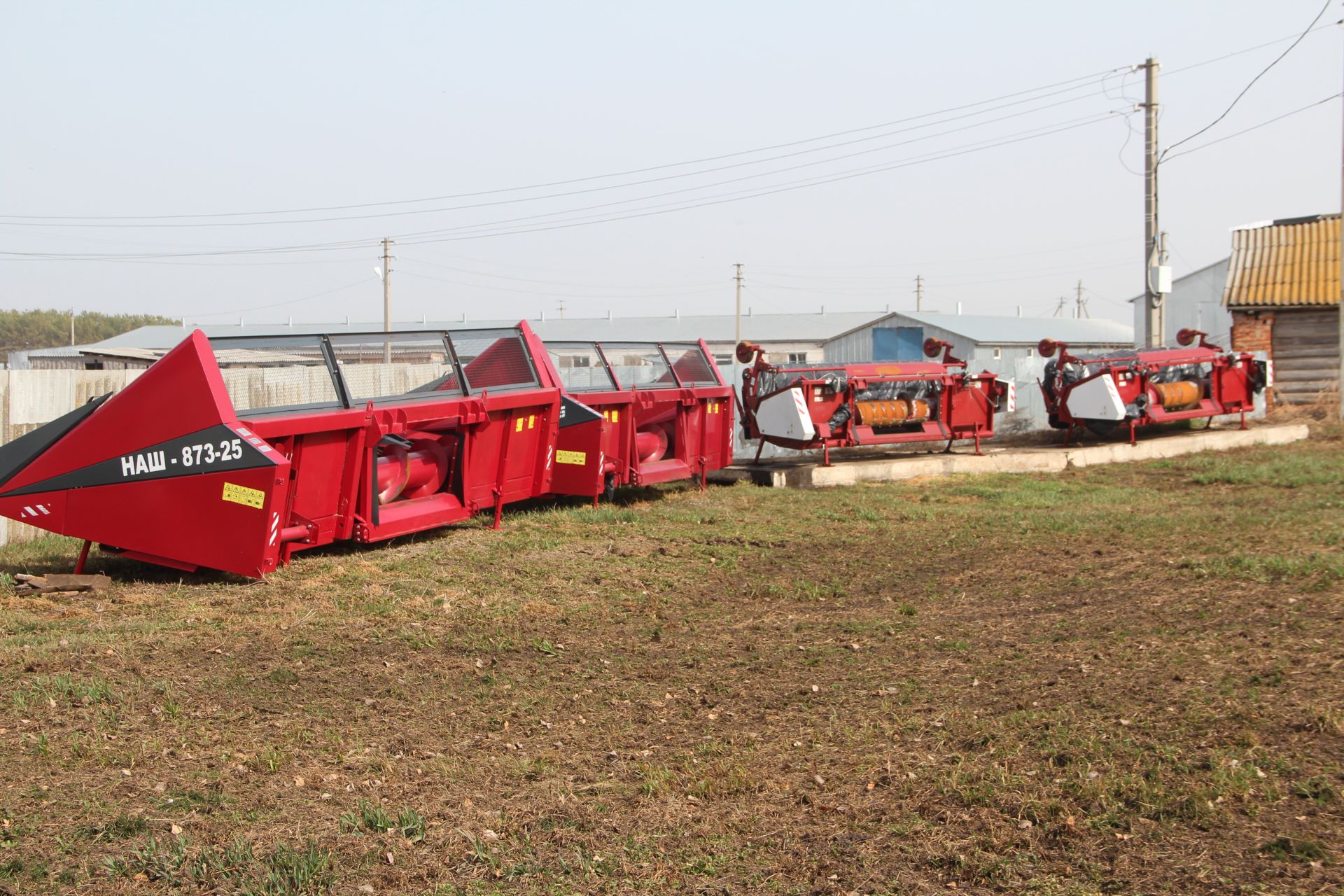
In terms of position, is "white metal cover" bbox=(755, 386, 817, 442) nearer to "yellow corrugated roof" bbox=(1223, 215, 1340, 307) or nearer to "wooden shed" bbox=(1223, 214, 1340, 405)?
"wooden shed" bbox=(1223, 214, 1340, 405)

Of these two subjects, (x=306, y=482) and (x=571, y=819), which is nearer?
(x=571, y=819)

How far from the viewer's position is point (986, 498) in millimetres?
12805

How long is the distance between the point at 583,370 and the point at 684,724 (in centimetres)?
822

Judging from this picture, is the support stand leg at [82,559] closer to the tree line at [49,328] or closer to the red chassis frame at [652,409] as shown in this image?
the red chassis frame at [652,409]

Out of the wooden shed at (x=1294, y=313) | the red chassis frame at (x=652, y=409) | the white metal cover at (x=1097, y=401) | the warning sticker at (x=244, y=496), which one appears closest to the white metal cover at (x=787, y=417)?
the red chassis frame at (x=652, y=409)

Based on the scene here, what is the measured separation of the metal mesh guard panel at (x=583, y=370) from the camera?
11898 mm

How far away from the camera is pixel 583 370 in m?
13.0

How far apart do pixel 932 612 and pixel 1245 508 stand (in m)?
5.78

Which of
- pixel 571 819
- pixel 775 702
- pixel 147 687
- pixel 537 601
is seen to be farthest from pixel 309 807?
pixel 537 601

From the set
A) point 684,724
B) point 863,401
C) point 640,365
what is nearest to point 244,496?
point 684,724

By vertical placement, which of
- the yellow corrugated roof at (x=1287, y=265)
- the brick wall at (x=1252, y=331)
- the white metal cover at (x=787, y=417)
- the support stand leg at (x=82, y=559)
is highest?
the yellow corrugated roof at (x=1287, y=265)

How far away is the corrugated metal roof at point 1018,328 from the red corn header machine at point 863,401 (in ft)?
102

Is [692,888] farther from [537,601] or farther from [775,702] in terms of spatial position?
[537,601]

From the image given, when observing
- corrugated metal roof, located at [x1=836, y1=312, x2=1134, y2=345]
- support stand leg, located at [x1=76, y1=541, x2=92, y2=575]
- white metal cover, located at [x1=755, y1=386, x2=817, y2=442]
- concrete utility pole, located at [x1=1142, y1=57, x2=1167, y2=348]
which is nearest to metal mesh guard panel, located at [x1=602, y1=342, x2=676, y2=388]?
white metal cover, located at [x1=755, y1=386, x2=817, y2=442]
